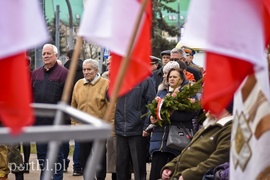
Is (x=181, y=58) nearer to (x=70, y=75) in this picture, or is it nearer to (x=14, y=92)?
(x=70, y=75)

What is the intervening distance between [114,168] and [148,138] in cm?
110

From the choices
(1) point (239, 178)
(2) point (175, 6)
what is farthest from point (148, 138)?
(2) point (175, 6)

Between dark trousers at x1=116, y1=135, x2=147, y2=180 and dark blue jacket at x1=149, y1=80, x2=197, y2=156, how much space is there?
1128 mm

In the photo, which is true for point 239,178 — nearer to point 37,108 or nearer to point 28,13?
point 37,108

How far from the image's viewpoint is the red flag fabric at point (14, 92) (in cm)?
297

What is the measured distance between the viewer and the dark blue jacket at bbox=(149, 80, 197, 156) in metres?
9.62

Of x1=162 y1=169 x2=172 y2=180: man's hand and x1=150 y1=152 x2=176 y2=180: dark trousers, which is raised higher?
x1=162 y1=169 x2=172 y2=180: man's hand

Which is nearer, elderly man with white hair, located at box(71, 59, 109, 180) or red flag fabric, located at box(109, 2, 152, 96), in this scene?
red flag fabric, located at box(109, 2, 152, 96)

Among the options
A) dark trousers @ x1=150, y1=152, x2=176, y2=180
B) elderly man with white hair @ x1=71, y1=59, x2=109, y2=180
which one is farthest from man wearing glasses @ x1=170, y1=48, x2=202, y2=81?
dark trousers @ x1=150, y1=152, x2=176, y2=180

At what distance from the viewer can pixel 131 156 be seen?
11.3m

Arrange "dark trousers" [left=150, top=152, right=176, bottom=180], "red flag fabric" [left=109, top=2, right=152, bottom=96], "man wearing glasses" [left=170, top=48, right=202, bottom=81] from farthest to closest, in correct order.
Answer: "man wearing glasses" [left=170, top=48, right=202, bottom=81], "dark trousers" [left=150, top=152, right=176, bottom=180], "red flag fabric" [left=109, top=2, right=152, bottom=96]

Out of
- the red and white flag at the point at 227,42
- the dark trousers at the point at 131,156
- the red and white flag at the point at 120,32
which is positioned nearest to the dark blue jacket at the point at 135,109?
the dark trousers at the point at 131,156

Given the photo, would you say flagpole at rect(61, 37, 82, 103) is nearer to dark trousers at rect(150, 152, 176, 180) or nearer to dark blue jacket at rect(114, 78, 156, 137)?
dark trousers at rect(150, 152, 176, 180)

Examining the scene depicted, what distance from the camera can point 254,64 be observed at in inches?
140
